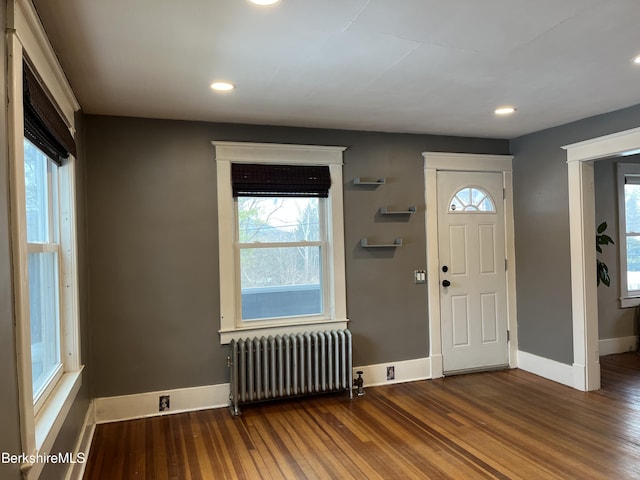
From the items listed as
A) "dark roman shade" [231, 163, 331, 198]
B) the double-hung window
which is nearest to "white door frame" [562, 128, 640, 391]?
"dark roman shade" [231, 163, 331, 198]

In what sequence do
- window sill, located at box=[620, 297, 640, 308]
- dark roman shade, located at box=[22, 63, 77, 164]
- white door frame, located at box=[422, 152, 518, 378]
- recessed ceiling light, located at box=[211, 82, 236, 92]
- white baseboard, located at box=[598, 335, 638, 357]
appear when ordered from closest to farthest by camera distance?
dark roman shade, located at box=[22, 63, 77, 164]
recessed ceiling light, located at box=[211, 82, 236, 92]
white door frame, located at box=[422, 152, 518, 378]
white baseboard, located at box=[598, 335, 638, 357]
window sill, located at box=[620, 297, 640, 308]

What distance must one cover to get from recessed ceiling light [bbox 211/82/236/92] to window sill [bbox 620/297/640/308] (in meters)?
5.16

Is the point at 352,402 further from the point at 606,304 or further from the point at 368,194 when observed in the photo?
the point at 606,304

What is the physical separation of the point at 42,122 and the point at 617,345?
612cm

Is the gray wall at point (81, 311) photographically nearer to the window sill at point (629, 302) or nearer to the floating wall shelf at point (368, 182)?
the floating wall shelf at point (368, 182)

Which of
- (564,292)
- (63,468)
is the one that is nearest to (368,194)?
(564,292)

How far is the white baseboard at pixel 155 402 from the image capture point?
3.54m

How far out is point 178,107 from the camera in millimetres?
3391

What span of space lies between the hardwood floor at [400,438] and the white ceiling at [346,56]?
241 centimetres

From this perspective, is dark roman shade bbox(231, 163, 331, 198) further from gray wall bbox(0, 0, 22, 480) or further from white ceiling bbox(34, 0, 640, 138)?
gray wall bbox(0, 0, 22, 480)

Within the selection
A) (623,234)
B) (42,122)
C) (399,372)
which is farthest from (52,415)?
(623,234)

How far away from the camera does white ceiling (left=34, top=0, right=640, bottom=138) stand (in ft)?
6.58

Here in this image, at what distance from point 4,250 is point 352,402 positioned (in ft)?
10.0

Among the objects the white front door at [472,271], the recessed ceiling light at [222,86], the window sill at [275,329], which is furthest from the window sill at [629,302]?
the recessed ceiling light at [222,86]
